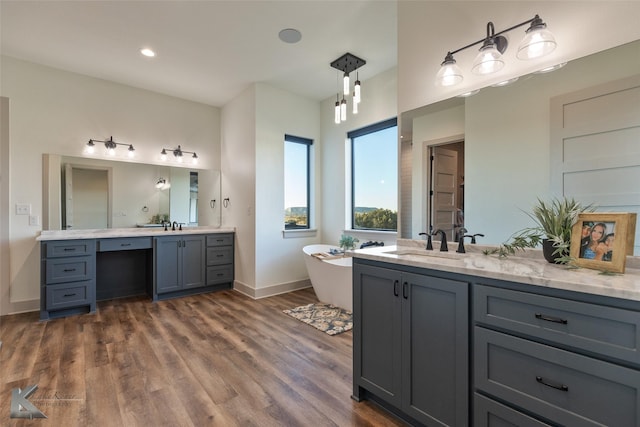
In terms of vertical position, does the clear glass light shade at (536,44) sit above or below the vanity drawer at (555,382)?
above

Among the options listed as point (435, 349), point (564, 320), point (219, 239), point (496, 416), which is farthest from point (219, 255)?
point (564, 320)

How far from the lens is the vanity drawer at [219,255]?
434cm

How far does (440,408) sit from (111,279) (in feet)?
14.4

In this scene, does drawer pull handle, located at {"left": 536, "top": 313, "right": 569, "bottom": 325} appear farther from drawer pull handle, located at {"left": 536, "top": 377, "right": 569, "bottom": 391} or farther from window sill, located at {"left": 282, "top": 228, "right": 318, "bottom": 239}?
window sill, located at {"left": 282, "top": 228, "right": 318, "bottom": 239}

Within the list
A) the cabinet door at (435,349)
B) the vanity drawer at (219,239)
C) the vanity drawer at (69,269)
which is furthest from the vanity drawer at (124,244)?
the cabinet door at (435,349)

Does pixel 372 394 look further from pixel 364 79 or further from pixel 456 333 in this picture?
pixel 364 79

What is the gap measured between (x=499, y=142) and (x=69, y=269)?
14.5 feet

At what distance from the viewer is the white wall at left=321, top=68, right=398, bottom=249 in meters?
3.79

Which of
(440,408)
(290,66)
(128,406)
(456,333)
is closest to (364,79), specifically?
(290,66)

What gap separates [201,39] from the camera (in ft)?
9.98

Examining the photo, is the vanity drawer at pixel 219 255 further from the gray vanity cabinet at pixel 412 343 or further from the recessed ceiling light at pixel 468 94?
the recessed ceiling light at pixel 468 94

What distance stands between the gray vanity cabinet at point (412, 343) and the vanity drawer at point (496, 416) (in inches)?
2.0

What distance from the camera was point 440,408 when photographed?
4.70ft

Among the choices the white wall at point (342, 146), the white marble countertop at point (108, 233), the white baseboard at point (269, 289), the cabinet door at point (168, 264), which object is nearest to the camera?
the white marble countertop at point (108, 233)
